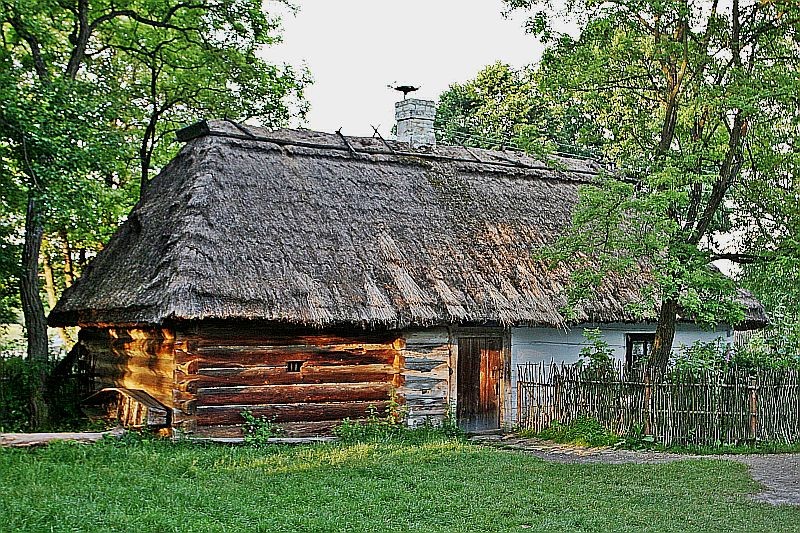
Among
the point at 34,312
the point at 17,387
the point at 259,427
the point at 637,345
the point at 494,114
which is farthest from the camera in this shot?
the point at 494,114

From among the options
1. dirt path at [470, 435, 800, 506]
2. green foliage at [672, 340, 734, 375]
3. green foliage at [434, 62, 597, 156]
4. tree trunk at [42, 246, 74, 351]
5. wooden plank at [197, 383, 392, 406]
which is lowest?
dirt path at [470, 435, 800, 506]

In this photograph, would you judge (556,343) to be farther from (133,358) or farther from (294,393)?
(133,358)

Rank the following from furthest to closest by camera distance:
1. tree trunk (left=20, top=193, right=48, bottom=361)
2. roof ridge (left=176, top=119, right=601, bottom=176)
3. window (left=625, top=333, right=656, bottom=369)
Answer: window (left=625, top=333, right=656, bottom=369) < tree trunk (left=20, top=193, right=48, bottom=361) < roof ridge (left=176, top=119, right=601, bottom=176)

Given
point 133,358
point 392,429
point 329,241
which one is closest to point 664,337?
point 392,429

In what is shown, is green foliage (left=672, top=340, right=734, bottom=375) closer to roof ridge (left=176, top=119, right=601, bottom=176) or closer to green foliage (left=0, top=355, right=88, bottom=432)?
roof ridge (left=176, top=119, right=601, bottom=176)

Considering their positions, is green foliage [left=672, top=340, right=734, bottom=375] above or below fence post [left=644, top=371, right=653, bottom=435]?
above

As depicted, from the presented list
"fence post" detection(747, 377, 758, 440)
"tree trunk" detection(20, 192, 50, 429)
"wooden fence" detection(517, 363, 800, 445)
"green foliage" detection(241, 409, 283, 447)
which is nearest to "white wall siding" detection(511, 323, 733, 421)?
"wooden fence" detection(517, 363, 800, 445)

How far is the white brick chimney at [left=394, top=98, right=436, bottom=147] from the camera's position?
19469mm

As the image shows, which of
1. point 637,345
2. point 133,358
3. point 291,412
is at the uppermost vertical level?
point 637,345

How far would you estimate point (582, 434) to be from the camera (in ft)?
47.5

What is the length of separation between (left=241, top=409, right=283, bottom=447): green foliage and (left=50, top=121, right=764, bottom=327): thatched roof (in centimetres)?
158

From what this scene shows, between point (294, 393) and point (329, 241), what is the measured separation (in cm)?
260

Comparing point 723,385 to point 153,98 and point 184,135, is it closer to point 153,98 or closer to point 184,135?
point 184,135

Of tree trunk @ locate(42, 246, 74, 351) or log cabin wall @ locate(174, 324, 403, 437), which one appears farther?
tree trunk @ locate(42, 246, 74, 351)
